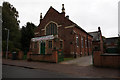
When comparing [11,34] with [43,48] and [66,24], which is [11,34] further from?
[66,24]

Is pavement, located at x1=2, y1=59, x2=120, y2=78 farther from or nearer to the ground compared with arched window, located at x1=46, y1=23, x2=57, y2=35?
nearer to the ground

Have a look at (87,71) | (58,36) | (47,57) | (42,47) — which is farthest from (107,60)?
(42,47)

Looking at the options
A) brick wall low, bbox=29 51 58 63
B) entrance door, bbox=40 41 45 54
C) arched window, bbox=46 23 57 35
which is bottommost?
brick wall low, bbox=29 51 58 63

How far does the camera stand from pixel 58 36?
63.4 ft

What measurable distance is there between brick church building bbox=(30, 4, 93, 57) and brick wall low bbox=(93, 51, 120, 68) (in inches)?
314

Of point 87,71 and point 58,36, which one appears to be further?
point 58,36

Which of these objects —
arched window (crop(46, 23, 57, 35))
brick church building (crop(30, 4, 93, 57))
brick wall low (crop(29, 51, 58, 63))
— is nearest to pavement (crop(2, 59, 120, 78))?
brick wall low (crop(29, 51, 58, 63))

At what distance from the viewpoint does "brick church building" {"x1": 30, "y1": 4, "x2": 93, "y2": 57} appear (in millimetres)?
17891

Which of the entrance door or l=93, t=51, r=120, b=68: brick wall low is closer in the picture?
l=93, t=51, r=120, b=68: brick wall low

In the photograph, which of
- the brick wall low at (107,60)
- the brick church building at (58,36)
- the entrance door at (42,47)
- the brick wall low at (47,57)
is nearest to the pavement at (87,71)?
the brick wall low at (107,60)

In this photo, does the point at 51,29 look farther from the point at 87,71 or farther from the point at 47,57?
the point at 87,71

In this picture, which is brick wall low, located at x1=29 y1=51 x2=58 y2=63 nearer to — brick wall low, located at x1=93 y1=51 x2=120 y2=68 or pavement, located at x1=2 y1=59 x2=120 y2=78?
pavement, located at x1=2 y1=59 x2=120 y2=78

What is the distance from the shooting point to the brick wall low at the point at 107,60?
8930 mm

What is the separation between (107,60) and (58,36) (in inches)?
457
